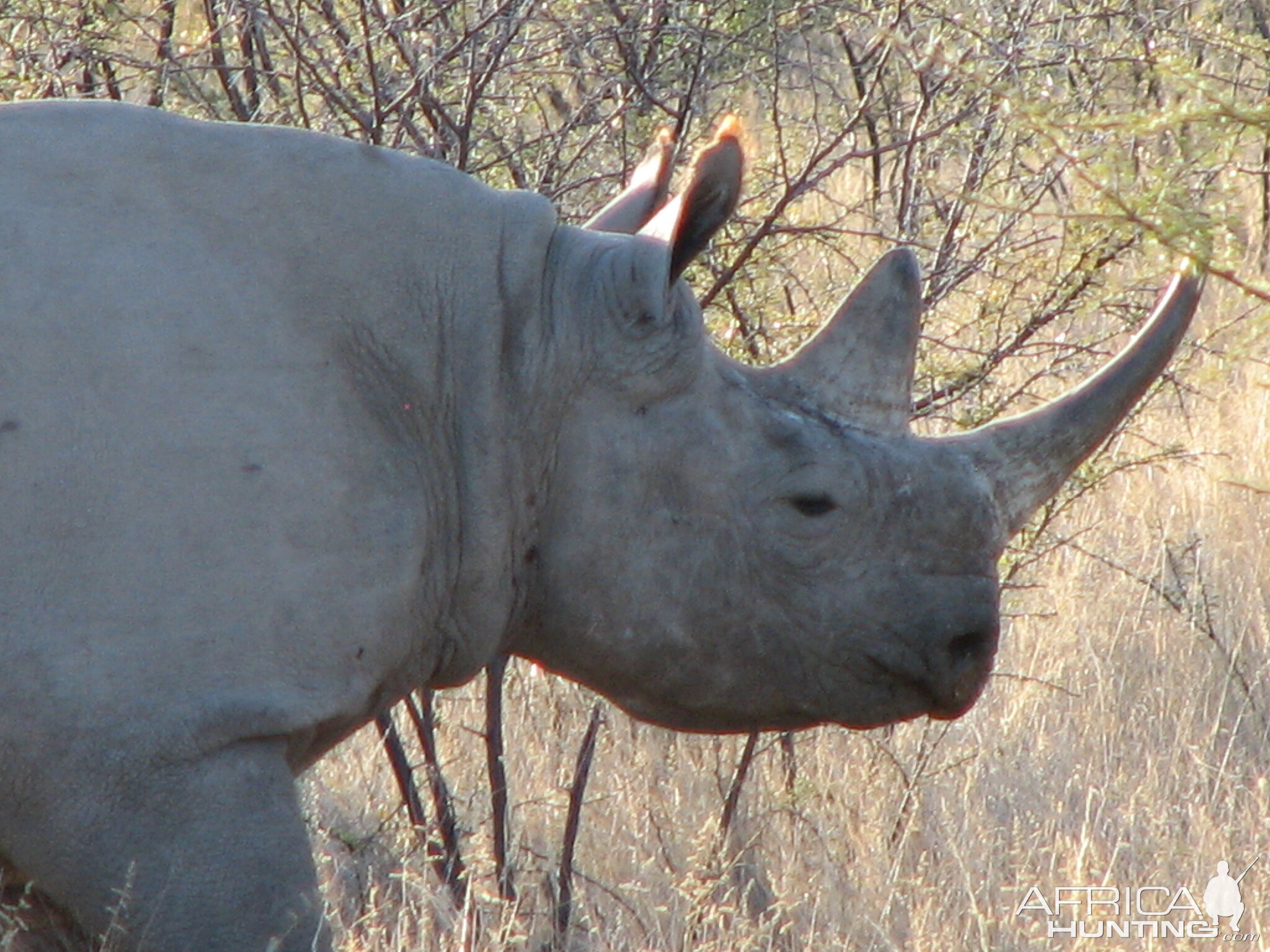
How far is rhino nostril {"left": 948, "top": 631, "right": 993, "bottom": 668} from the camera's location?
317 centimetres

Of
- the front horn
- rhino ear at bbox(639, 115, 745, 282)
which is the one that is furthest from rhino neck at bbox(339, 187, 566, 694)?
the front horn

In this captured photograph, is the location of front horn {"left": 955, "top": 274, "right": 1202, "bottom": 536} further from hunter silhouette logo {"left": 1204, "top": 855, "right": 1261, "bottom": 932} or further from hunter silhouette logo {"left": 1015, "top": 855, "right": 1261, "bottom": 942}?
hunter silhouette logo {"left": 1204, "top": 855, "right": 1261, "bottom": 932}

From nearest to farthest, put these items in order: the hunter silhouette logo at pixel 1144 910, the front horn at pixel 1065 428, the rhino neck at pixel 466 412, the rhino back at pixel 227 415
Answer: the rhino back at pixel 227 415, the rhino neck at pixel 466 412, the front horn at pixel 1065 428, the hunter silhouette logo at pixel 1144 910

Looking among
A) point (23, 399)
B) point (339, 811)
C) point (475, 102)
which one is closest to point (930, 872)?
point (339, 811)

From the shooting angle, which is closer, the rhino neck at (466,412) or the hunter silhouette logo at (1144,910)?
the rhino neck at (466,412)

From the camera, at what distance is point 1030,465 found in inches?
132

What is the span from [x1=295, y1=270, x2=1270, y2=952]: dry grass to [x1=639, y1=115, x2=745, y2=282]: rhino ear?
0.97 metres

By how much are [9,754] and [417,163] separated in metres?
1.16

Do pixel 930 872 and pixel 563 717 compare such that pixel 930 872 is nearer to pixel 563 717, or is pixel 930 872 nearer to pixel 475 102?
pixel 563 717

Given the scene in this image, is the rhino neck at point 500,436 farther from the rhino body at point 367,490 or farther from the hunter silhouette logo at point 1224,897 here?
the hunter silhouette logo at point 1224,897

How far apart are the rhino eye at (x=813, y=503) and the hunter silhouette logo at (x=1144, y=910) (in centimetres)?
139

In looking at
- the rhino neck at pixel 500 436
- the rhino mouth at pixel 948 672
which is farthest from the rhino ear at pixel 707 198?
the rhino mouth at pixel 948 672

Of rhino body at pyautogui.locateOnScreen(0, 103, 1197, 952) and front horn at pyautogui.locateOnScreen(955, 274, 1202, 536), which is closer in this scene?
rhino body at pyautogui.locateOnScreen(0, 103, 1197, 952)

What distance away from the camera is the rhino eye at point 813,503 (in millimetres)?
3141
